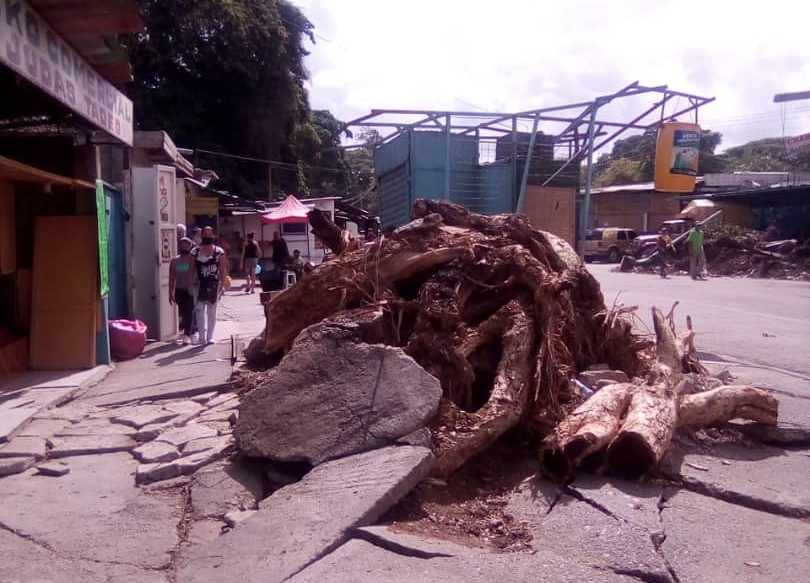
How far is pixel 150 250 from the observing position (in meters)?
10.8

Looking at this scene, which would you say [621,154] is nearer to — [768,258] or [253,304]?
[768,258]

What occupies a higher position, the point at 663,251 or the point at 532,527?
the point at 663,251

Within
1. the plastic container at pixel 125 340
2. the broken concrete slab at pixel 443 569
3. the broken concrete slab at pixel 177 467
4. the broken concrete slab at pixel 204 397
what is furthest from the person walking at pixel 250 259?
the broken concrete slab at pixel 443 569

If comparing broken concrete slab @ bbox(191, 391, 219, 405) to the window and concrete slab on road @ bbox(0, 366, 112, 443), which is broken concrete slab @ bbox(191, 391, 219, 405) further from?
the window

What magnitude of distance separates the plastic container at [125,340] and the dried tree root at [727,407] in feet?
21.8

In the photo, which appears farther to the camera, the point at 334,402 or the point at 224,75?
the point at 224,75

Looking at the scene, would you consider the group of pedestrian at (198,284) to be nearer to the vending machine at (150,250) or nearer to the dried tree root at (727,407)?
the vending machine at (150,250)

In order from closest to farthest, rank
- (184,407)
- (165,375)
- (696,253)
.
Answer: (184,407) < (165,375) < (696,253)

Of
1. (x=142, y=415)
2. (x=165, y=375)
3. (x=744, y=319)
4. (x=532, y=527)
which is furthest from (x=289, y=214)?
(x=532, y=527)

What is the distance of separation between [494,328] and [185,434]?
2592mm

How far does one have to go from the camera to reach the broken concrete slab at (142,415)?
21.2ft

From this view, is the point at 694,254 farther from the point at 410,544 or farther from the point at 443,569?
the point at 443,569

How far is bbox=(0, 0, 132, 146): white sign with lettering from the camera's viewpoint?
5.54 meters

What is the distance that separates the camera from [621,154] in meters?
64.6
